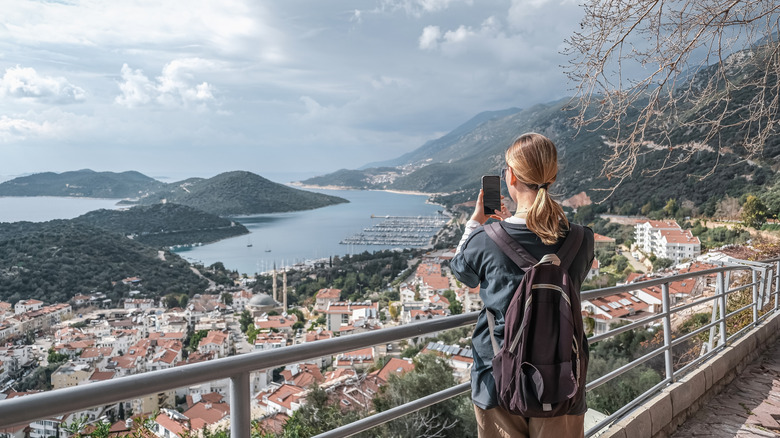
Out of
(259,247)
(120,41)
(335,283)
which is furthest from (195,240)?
(120,41)

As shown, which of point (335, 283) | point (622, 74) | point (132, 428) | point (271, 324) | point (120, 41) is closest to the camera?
point (132, 428)

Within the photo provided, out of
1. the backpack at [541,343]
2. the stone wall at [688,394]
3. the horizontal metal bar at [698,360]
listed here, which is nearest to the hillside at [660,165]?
the backpack at [541,343]

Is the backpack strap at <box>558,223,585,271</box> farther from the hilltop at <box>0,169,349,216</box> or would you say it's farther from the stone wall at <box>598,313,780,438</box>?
the hilltop at <box>0,169,349,216</box>

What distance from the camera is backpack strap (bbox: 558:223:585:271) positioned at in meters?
1.19

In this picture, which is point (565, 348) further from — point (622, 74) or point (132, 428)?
point (622, 74)

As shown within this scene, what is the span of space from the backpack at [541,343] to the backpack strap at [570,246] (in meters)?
Result: 0.03

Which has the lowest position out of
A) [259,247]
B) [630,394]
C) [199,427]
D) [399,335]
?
[259,247]

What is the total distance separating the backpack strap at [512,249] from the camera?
116 centimetres

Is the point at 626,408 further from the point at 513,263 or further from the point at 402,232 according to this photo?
the point at 402,232

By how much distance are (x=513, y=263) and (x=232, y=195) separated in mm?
100240

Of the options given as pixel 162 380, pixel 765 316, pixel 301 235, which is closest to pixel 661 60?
pixel 765 316

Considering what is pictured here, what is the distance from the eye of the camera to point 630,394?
10.1ft

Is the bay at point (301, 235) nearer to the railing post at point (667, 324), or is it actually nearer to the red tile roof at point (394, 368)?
the red tile roof at point (394, 368)

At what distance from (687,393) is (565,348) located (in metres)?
2.43
